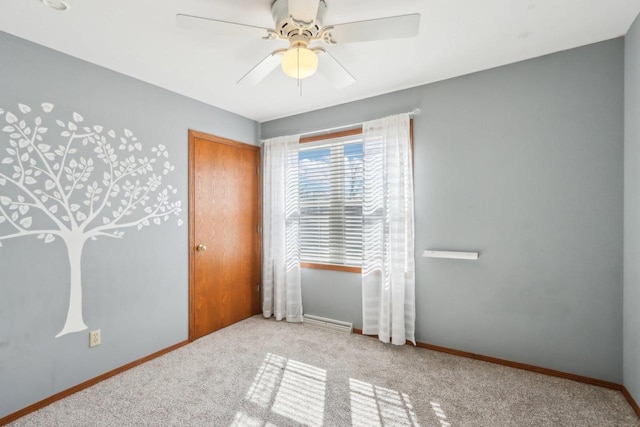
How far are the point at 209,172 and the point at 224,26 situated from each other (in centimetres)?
189

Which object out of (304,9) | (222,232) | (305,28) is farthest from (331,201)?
(304,9)

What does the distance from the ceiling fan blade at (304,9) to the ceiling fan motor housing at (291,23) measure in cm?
4

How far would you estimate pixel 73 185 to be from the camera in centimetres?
227

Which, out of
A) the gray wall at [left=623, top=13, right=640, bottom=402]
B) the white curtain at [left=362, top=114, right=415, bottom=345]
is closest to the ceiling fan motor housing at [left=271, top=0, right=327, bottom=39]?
the white curtain at [left=362, top=114, right=415, bottom=345]

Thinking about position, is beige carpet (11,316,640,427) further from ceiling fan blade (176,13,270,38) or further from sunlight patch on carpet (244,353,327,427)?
ceiling fan blade (176,13,270,38)

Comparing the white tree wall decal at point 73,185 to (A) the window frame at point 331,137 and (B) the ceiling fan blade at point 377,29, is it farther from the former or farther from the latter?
(B) the ceiling fan blade at point 377,29

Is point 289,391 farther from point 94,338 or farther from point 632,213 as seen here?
point 632,213

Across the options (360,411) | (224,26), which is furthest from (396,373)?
(224,26)

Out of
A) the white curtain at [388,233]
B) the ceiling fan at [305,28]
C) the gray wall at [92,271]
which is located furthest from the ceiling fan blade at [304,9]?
the gray wall at [92,271]

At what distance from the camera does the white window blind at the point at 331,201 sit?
331 centimetres

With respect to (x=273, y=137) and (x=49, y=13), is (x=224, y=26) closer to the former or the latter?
(x=49, y=13)

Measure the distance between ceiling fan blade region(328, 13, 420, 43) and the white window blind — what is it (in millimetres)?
1532

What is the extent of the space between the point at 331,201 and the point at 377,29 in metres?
1.99

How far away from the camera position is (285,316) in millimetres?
3709
